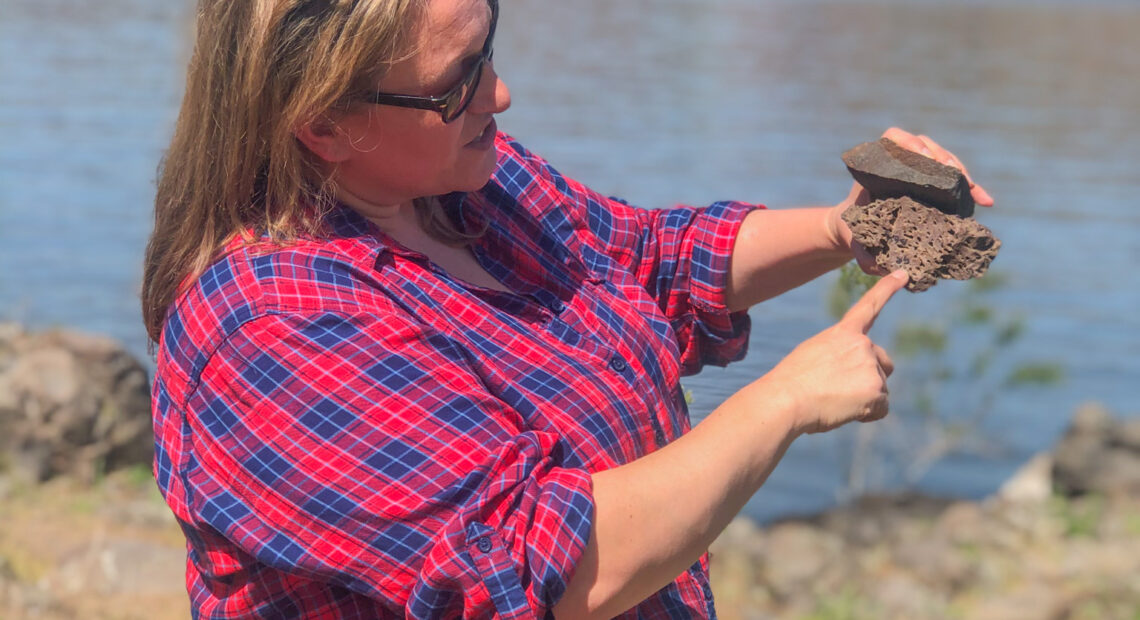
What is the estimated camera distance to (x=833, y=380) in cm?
186

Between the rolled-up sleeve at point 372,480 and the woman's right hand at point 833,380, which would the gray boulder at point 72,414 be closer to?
the rolled-up sleeve at point 372,480

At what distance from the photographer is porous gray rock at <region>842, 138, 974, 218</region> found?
2.38 meters

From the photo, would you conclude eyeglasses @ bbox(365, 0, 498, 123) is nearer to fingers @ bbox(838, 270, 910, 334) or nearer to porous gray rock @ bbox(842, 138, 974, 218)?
fingers @ bbox(838, 270, 910, 334)

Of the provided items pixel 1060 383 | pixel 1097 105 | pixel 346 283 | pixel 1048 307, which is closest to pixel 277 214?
pixel 346 283

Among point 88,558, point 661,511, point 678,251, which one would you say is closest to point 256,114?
point 661,511

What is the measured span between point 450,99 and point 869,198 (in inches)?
41.5

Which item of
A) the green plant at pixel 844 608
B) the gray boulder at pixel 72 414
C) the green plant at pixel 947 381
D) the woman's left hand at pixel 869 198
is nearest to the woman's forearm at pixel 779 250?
the woman's left hand at pixel 869 198

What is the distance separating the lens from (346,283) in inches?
68.8

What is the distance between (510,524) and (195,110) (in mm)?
821

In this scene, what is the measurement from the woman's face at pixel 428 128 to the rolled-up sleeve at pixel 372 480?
13.2 inches

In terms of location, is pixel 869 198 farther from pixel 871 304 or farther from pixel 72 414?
pixel 72 414

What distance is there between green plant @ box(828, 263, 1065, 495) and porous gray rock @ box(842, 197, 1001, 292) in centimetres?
578

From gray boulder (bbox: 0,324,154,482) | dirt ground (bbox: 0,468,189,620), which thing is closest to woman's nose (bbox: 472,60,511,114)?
dirt ground (bbox: 0,468,189,620)

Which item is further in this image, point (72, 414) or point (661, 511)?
point (72, 414)
